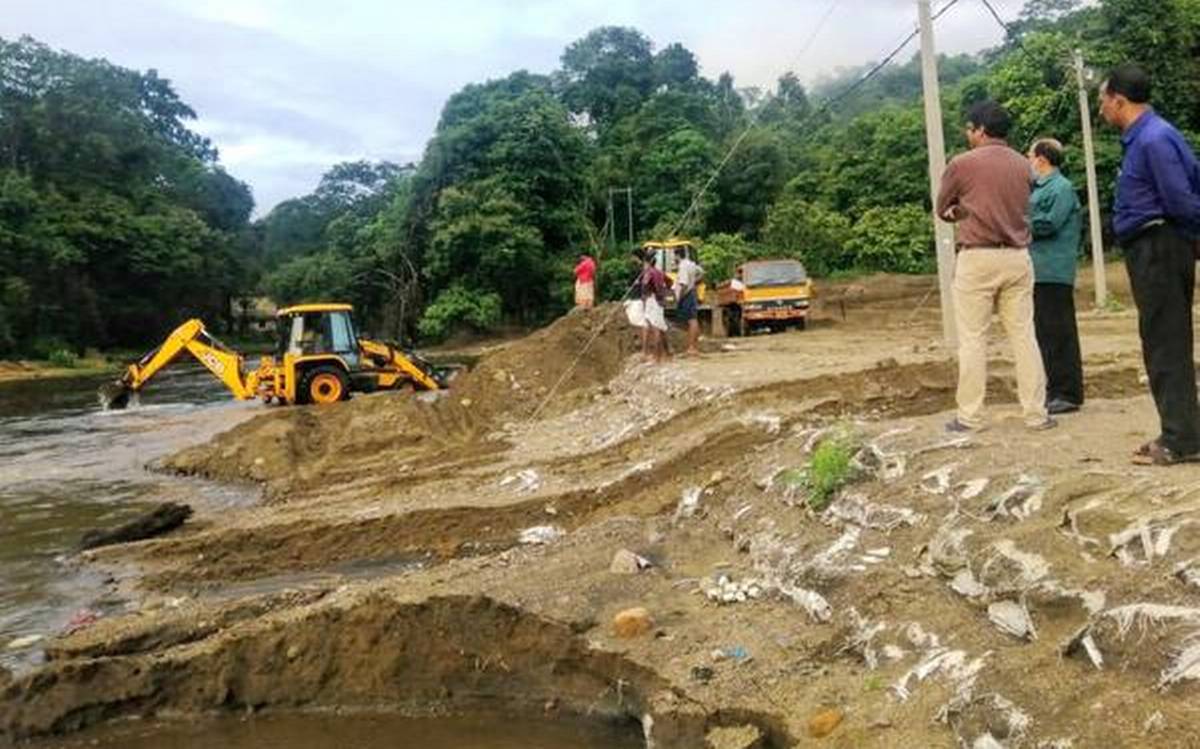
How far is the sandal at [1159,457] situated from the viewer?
5391mm

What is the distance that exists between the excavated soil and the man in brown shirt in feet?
1.30

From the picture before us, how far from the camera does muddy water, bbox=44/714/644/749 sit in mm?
5801

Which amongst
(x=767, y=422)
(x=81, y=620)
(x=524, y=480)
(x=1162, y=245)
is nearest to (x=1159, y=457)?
(x=1162, y=245)

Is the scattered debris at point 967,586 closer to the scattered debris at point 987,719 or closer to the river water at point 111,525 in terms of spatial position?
the scattered debris at point 987,719

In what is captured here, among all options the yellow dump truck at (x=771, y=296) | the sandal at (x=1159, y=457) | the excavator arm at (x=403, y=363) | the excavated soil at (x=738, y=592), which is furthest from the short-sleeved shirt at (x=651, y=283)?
the yellow dump truck at (x=771, y=296)

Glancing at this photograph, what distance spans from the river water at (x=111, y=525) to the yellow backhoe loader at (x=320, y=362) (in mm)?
1168

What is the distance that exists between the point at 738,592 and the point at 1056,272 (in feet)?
10.6

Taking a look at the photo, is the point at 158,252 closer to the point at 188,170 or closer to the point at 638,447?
the point at 188,170

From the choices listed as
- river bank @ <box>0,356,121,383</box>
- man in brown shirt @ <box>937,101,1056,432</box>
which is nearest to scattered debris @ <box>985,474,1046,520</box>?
man in brown shirt @ <box>937,101,1056,432</box>

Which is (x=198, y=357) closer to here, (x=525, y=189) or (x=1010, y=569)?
(x=1010, y=569)

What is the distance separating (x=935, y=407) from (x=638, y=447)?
9.93 feet

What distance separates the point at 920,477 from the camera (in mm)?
6254

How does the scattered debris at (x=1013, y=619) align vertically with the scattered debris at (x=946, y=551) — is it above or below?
below

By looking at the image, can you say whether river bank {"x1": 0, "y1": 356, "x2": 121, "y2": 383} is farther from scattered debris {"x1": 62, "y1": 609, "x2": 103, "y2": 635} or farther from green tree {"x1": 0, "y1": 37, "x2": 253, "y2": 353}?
scattered debris {"x1": 62, "y1": 609, "x2": 103, "y2": 635}
